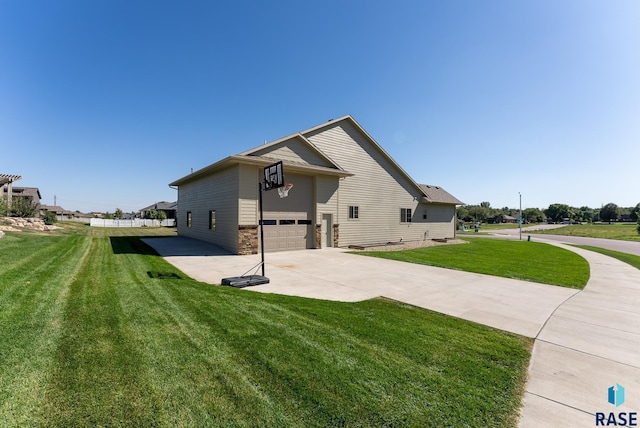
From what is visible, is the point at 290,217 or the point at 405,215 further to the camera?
the point at 405,215

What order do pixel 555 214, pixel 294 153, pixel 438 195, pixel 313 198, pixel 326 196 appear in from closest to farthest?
pixel 294 153 < pixel 313 198 < pixel 326 196 < pixel 438 195 < pixel 555 214

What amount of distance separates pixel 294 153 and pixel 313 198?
9.29 feet

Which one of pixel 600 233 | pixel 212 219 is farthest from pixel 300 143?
pixel 600 233

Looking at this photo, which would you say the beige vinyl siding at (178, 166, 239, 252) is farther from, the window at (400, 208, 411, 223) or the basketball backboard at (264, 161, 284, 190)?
the window at (400, 208, 411, 223)

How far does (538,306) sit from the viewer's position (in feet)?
20.9

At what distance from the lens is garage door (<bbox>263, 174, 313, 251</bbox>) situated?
1485 centimetres

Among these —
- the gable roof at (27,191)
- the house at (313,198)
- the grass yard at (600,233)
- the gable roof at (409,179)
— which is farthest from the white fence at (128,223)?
the grass yard at (600,233)

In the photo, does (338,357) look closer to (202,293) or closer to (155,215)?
(202,293)

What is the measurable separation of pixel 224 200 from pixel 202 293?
9299 millimetres

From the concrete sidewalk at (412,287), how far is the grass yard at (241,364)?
899 millimetres

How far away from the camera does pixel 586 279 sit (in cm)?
947

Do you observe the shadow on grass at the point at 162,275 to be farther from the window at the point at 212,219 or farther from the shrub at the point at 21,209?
the shrub at the point at 21,209

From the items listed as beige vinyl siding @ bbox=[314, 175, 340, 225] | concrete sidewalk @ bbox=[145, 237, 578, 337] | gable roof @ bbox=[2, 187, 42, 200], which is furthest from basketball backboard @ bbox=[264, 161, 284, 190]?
gable roof @ bbox=[2, 187, 42, 200]

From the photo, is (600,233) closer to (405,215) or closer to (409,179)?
(405,215)
